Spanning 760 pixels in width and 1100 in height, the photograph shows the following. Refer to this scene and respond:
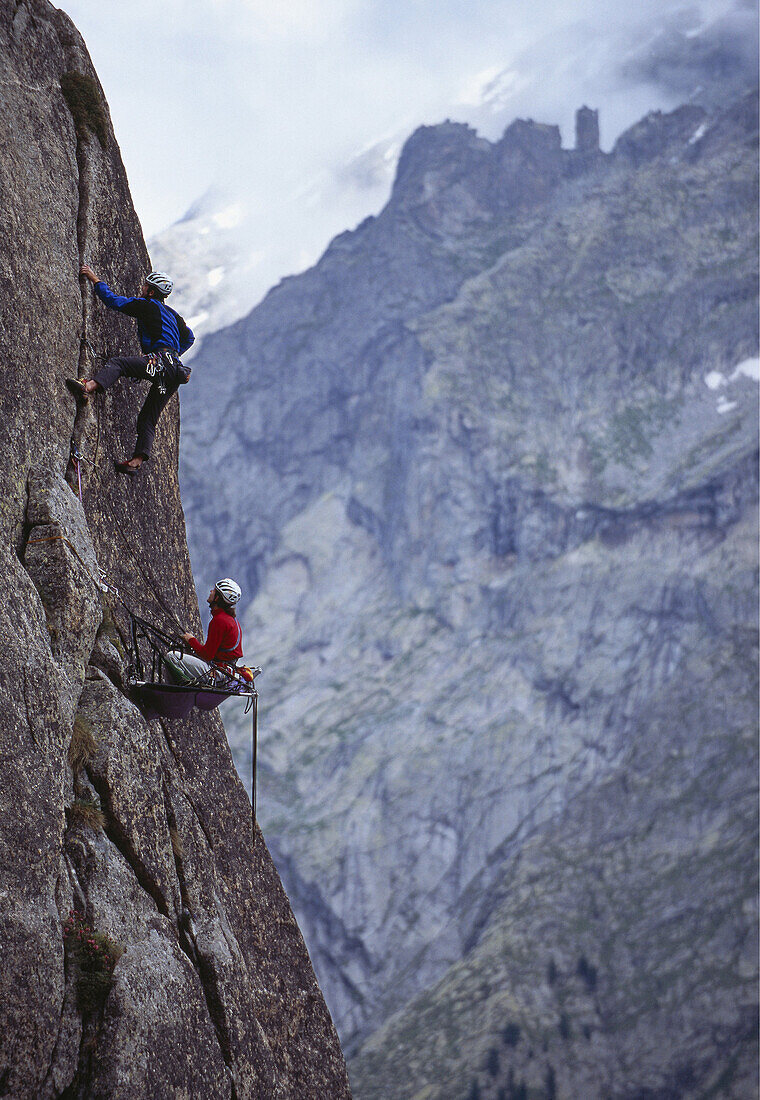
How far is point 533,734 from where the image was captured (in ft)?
534

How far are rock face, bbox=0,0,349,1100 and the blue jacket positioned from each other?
0.46m

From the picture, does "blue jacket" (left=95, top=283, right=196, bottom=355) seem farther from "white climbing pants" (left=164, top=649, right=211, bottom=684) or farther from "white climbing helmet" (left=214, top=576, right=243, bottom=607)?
"white climbing pants" (left=164, top=649, right=211, bottom=684)

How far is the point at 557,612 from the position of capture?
17325cm

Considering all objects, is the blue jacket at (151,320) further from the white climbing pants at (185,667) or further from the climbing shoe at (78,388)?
the white climbing pants at (185,667)

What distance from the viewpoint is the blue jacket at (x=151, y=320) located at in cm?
1639

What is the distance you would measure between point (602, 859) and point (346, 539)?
76355 mm

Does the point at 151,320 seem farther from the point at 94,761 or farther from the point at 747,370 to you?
the point at 747,370

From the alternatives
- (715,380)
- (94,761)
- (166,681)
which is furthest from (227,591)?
(715,380)

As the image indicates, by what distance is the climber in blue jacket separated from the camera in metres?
16.3

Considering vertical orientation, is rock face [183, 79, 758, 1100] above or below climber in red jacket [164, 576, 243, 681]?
above

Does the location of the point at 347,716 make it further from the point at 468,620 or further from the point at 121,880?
the point at 121,880

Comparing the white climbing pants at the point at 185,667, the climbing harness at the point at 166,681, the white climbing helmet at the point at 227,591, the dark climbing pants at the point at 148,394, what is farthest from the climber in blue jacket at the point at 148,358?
the white climbing pants at the point at 185,667

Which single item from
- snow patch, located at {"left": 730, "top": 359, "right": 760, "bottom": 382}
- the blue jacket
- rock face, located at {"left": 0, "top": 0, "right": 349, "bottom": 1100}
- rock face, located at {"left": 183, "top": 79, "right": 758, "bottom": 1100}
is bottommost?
rock face, located at {"left": 0, "top": 0, "right": 349, "bottom": 1100}

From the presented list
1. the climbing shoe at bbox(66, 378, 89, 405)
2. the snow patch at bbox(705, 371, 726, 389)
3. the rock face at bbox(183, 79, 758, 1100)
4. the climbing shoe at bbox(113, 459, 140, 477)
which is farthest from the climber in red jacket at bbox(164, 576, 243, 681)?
the snow patch at bbox(705, 371, 726, 389)
